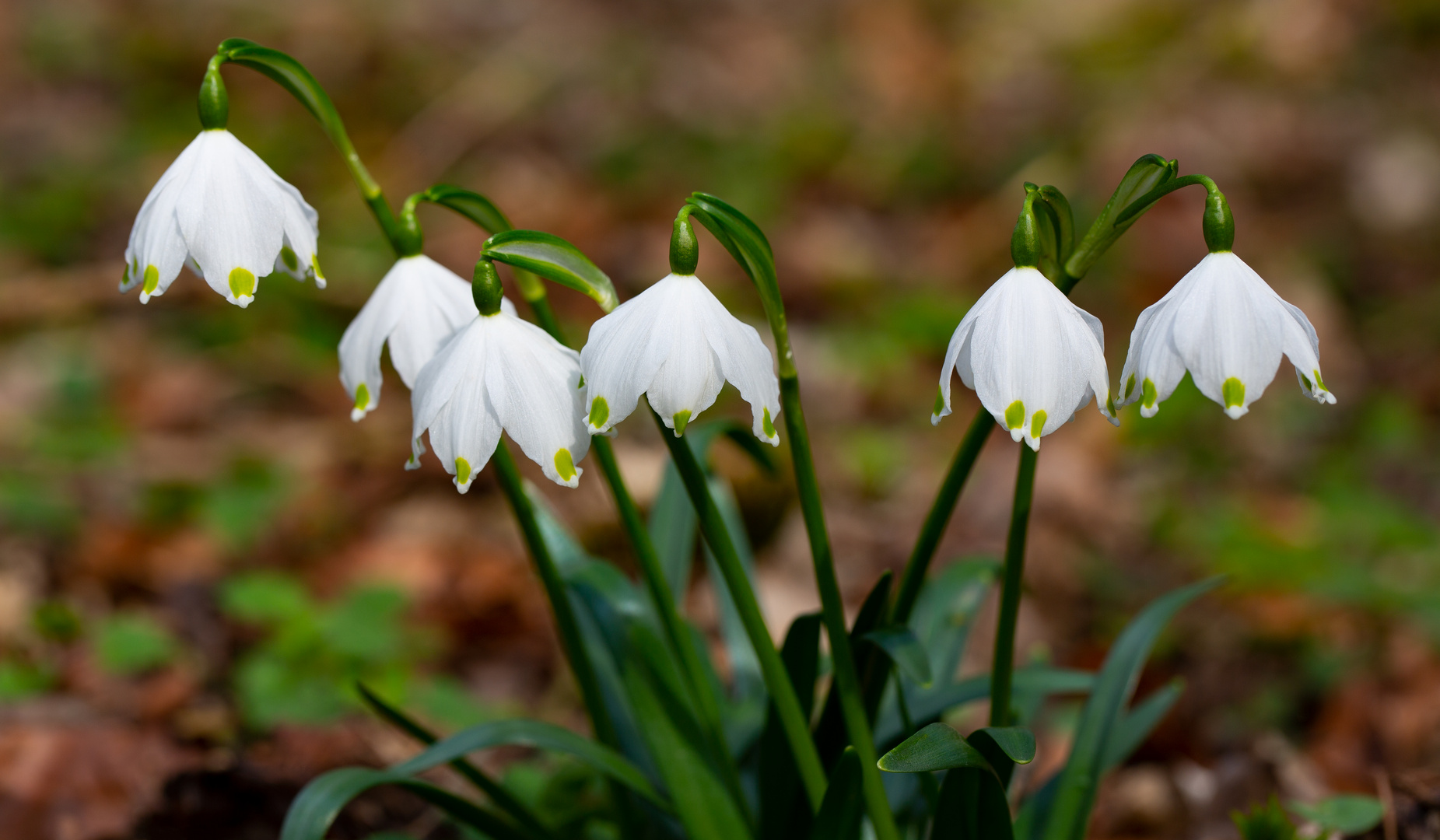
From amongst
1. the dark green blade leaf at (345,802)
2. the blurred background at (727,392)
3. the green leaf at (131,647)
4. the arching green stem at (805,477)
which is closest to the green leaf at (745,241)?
the arching green stem at (805,477)

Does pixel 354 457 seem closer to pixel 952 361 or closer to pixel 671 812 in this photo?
pixel 671 812

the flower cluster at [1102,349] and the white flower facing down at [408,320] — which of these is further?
the white flower facing down at [408,320]

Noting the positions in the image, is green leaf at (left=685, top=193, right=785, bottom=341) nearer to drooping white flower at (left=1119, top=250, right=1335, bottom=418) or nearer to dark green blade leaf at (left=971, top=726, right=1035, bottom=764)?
drooping white flower at (left=1119, top=250, right=1335, bottom=418)

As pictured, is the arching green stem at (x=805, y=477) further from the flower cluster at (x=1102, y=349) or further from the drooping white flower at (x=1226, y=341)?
the drooping white flower at (x=1226, y=341)

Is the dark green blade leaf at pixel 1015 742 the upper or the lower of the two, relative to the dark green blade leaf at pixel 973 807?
upper

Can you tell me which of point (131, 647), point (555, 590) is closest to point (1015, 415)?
point (555, 590)

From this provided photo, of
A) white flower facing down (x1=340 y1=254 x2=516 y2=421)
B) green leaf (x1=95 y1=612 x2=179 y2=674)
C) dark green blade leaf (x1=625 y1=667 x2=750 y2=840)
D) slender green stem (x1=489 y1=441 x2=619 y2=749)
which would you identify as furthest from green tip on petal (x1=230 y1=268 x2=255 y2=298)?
green leaf (x1=95 y1=612 x2=179 y2=674)

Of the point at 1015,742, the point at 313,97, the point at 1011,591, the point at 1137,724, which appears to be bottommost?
the point at 1137,724

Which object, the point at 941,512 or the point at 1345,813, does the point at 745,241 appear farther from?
the point at 1345,813
